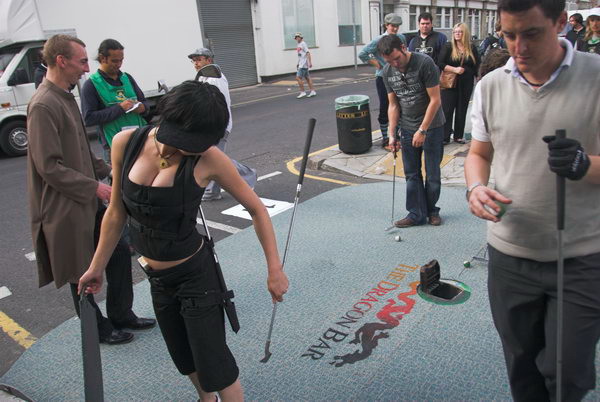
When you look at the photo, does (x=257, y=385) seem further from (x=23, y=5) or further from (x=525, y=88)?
(x=23, y=5)

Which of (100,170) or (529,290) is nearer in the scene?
(529,290)

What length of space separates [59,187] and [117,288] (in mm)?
875

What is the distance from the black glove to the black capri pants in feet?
4.92

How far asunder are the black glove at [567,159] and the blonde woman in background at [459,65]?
604 cm

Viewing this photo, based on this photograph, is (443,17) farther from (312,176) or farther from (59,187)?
(59,187)

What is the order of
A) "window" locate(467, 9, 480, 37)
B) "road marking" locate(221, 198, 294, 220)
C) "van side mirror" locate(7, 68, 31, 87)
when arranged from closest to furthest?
"road marking" locate(221, 198, 294, 220) < "van side mirror" locate(7, 68, 31, 87) < "window" locate(467, 9, 480, 37)

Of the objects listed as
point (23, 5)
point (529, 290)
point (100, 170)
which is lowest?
point (529, 290)

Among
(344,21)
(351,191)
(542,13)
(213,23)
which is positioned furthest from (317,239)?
(344,21)

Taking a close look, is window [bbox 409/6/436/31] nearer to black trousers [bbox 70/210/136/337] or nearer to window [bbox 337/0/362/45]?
window [bbox 337/0/362/45]

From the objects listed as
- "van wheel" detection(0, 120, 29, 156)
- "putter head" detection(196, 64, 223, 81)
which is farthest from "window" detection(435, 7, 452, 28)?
"putter head" detection(196, 64, 223, 81)

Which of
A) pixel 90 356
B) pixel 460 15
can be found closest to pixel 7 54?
pixel 90 356

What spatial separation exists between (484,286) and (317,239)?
1793 millimetres

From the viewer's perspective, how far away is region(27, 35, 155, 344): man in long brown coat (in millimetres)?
2852

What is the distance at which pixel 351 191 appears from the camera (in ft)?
21.2
